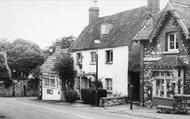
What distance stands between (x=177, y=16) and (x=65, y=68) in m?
17.2

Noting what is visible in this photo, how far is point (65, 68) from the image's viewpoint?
131 ft

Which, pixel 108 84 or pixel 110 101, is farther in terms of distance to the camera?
pixel 108 84

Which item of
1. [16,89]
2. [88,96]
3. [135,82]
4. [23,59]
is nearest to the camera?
[135,82]

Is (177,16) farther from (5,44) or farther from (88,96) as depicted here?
(5,44)

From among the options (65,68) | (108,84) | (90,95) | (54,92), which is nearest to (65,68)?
(65,68)

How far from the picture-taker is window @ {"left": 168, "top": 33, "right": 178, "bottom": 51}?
89.5 feet

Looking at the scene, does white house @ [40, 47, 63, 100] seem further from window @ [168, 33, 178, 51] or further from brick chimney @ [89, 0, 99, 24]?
window @ [168, 33, 178, 51]

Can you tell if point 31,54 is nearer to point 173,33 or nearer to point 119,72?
point 119,72

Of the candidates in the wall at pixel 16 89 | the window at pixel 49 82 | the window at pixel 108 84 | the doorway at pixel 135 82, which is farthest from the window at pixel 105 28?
the wall at pixel 16 89

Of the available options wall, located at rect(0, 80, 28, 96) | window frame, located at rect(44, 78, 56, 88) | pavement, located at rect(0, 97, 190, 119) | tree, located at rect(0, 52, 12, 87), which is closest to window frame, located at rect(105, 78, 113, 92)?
pavement, located at rect(0, 97, 190, 119)

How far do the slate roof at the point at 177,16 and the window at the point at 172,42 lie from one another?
→ 1.47m

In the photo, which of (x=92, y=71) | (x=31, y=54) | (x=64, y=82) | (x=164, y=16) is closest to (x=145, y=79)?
(x=164, y=16)

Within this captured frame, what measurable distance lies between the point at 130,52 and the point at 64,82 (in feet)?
38.5

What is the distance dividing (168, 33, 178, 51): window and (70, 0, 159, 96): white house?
5301mm
